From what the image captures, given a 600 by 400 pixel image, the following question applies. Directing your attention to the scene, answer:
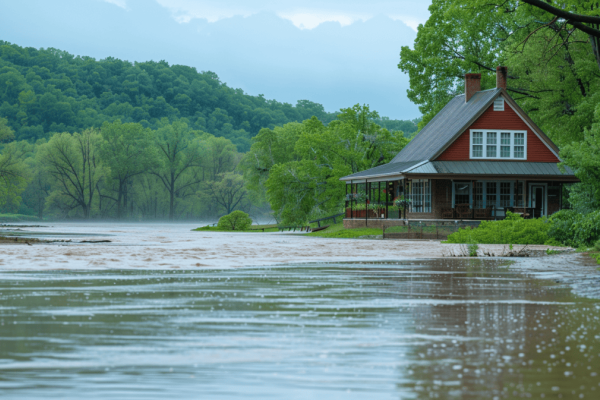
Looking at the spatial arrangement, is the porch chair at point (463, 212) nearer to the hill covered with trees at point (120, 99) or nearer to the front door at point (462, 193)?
the front door at point (462, 193)

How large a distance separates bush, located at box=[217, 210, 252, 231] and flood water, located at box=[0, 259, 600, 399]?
51059 mm

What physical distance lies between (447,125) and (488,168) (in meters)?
6.11

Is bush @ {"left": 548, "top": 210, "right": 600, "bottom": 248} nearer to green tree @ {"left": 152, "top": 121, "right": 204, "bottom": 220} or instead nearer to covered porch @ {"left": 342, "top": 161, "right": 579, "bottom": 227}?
covered porch @ {"left": 342, "top": 161, "right": 579, "bottom": 227}

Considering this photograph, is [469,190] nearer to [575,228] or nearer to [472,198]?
[472,198]

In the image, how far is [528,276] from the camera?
1728 centimetres

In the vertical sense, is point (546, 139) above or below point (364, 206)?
above

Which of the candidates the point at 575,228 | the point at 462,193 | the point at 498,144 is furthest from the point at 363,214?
the point at 575,228

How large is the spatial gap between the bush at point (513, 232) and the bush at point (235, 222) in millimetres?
33880

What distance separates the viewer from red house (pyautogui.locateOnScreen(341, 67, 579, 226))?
1839 inches

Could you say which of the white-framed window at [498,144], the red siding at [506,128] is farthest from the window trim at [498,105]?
the white-framed window at [498,144]

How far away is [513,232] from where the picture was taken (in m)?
32.7

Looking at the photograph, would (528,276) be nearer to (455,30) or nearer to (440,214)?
(440,214)

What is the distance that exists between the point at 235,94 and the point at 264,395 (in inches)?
5812

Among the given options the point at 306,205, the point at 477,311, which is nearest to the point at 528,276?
the point at 477,311
